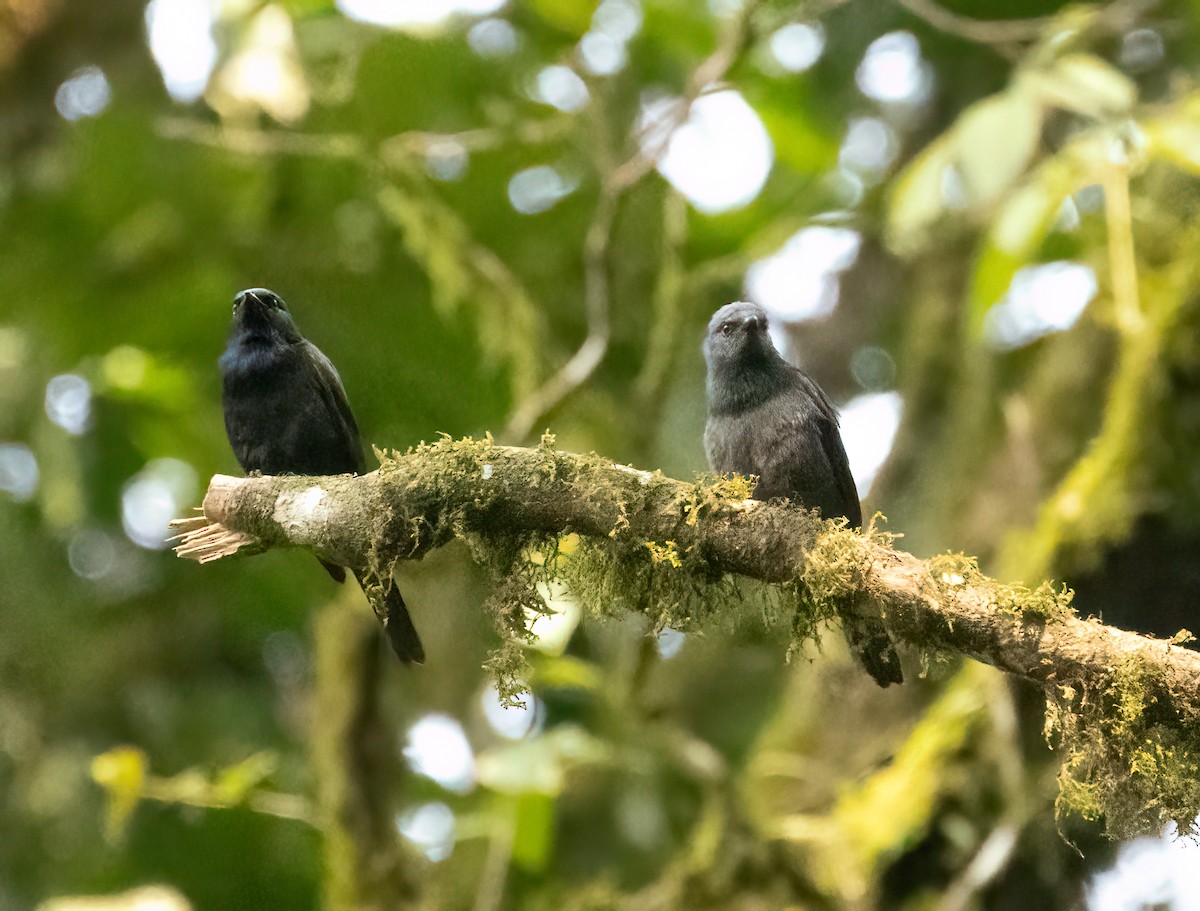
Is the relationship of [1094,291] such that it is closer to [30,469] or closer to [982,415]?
[982,415]

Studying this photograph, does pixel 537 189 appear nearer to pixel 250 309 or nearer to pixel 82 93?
pixel 82 93

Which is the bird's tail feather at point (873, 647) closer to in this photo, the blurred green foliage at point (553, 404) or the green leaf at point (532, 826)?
the blurred green foliage at point (553, 404)

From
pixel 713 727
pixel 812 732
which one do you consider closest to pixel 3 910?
pixel 713 727

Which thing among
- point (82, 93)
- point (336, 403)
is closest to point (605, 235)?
point (336, 403)

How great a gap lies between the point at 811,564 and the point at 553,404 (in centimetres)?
253

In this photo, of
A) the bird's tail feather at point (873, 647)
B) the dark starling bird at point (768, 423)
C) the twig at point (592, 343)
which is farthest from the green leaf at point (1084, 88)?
the twig at point (592, 343)

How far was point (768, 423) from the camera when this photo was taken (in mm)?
3906

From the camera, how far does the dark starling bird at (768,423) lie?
12.6 ft

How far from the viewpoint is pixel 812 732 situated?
6.65 m

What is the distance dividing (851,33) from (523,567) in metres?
5.82

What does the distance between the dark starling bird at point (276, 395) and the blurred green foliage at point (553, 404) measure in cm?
57

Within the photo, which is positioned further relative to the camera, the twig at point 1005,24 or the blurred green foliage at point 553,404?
the twig at point 1005,24

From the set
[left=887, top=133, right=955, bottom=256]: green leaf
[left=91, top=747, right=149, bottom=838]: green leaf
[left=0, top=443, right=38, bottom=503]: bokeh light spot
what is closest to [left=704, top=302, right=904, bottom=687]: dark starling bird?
[left=887, top=133, right=955, bottom=256]: green leaf

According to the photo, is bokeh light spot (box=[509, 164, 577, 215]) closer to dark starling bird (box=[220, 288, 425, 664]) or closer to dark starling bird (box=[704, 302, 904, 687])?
dark starling bird (box=[704, 302, 904, 687])
